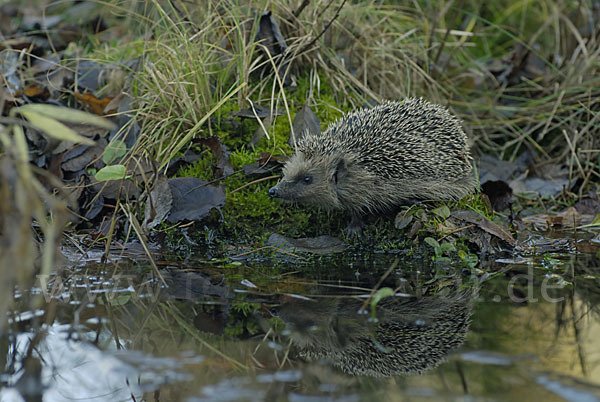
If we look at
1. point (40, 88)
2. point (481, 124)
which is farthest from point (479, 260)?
point (40, 88)

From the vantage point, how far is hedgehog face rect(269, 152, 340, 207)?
5.33 metres

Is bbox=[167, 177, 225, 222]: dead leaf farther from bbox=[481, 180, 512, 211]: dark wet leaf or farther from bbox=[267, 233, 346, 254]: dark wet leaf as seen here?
bbox=[481, 180, 512, 211]: dark wet leaf

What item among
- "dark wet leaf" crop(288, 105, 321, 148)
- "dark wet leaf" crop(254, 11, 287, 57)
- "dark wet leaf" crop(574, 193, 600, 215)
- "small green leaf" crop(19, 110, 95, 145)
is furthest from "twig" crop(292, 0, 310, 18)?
"small green leaf" crop(19, 110, 95, 145)

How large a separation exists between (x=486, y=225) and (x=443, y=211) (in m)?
0.36

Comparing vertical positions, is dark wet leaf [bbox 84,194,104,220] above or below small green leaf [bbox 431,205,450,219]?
above

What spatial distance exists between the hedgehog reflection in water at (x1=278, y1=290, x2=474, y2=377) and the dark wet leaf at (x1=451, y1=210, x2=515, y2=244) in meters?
1.27

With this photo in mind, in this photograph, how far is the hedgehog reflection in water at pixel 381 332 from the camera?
9.73ft

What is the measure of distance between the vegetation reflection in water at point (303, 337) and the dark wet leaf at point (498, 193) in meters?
1.63

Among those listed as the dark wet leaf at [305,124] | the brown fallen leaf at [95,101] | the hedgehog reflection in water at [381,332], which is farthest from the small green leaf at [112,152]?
the hedgehog reflection in water at [381,332]

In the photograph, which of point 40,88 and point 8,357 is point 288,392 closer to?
point 8,357

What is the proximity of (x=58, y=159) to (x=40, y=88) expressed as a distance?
1137 mm

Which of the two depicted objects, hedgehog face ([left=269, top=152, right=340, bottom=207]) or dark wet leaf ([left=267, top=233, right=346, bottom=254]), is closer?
dark wet leaf ([left=267, top=233, right=346, bottom=254])

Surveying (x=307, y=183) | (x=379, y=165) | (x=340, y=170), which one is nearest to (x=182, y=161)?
(x=307, y=183)

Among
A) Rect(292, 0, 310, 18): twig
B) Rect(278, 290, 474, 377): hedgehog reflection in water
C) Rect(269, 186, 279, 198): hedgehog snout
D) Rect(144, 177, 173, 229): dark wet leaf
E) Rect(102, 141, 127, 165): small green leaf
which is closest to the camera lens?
Rect(278, 290, 474, 377): hedgehog reflection in water
